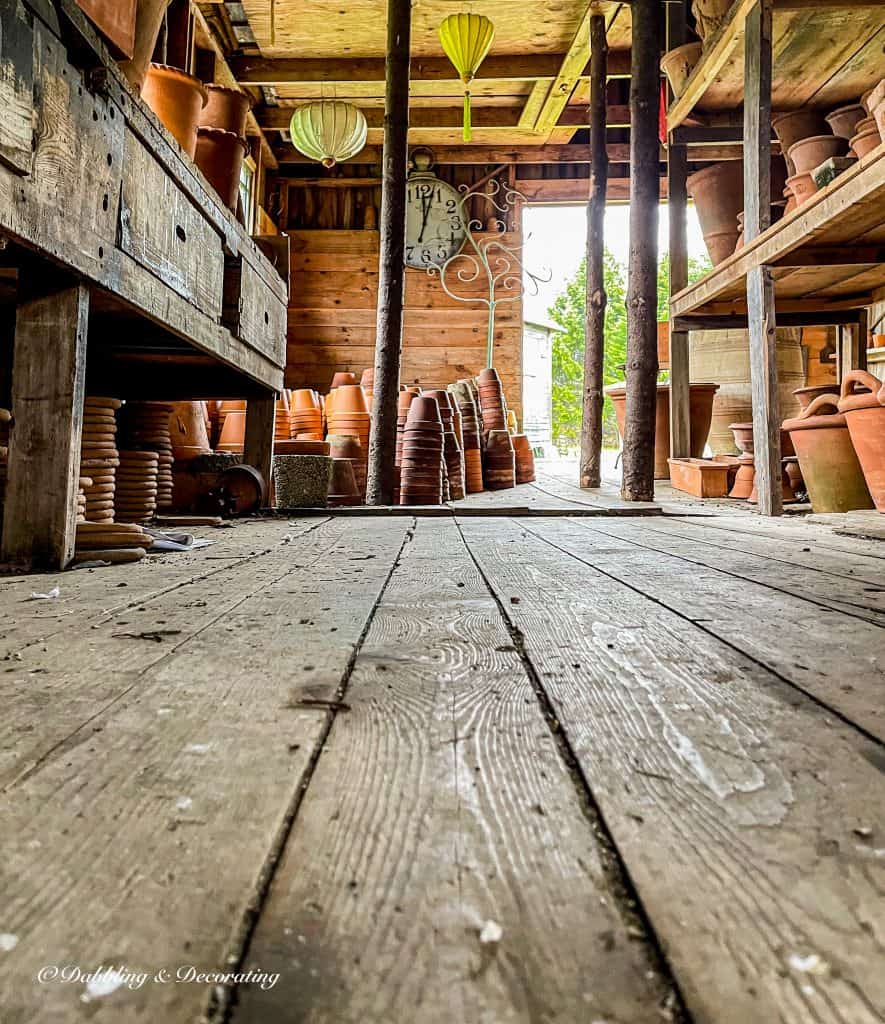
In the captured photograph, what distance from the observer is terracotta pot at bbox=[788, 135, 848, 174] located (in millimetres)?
4242

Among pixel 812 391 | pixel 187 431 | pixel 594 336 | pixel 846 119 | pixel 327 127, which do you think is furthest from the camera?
pixel 327 127

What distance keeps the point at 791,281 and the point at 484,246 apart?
6.41 metres

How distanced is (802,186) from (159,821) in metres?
4.55

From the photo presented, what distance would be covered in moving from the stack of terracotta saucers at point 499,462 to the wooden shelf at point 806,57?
262 centimetres

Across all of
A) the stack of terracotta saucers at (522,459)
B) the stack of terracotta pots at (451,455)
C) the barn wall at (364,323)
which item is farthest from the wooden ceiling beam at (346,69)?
the stack of terracotta pots at (451,455)

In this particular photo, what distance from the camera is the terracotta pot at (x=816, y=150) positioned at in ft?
13.9

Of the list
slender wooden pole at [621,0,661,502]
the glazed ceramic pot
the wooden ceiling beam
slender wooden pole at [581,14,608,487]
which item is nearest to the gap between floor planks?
the glazed ceramic pot

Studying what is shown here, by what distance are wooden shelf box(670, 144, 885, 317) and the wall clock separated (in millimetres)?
5332

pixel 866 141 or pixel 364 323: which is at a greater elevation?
pixel 364 323

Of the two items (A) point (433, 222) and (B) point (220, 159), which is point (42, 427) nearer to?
(B) point (220, 159)

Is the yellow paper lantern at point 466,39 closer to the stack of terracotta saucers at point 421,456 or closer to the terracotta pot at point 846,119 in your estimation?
the terracotta pot at point 846,119

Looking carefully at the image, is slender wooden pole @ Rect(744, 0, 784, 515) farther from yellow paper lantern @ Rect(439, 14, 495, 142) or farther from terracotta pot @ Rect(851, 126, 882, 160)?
yellow paper lantern @ Rect(439, 14, 495, 142)

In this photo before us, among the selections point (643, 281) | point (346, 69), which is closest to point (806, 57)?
point (643, 281)

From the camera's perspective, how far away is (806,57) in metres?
4.49
